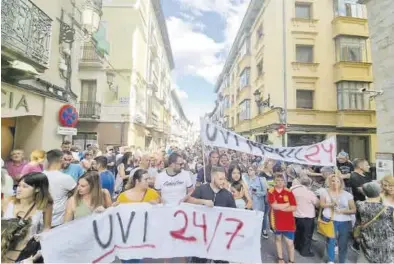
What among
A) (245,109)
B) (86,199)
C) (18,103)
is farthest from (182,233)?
(245,109)

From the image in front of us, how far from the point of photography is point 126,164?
26.7 feet

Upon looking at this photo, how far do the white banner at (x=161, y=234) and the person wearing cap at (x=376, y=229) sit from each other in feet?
4.74

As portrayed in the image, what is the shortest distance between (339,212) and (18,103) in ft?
26.6

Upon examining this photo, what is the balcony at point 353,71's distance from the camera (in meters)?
17.0

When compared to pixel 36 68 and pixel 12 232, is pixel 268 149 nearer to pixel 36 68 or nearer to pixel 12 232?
pixel 12 232

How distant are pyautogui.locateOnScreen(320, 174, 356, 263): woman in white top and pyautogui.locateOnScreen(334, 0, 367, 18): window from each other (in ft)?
56.8

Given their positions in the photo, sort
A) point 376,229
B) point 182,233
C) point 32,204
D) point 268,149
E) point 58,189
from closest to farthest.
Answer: point 32,204 → point 376,229 → point 182,233 → point 58,189 → point 268,149

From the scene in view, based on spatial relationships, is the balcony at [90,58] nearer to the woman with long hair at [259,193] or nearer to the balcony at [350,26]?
the balcony at [350,26]

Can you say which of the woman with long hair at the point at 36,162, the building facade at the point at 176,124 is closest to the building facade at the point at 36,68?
the woman with long hair at the point at 36,162

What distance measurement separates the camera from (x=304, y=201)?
17.7 ft

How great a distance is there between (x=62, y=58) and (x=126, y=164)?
490 centimetres

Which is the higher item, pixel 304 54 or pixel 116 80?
pixel 304 54

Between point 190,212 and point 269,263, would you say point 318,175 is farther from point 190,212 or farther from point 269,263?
point 190,212

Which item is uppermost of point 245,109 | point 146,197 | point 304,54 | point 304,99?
point 304,54
